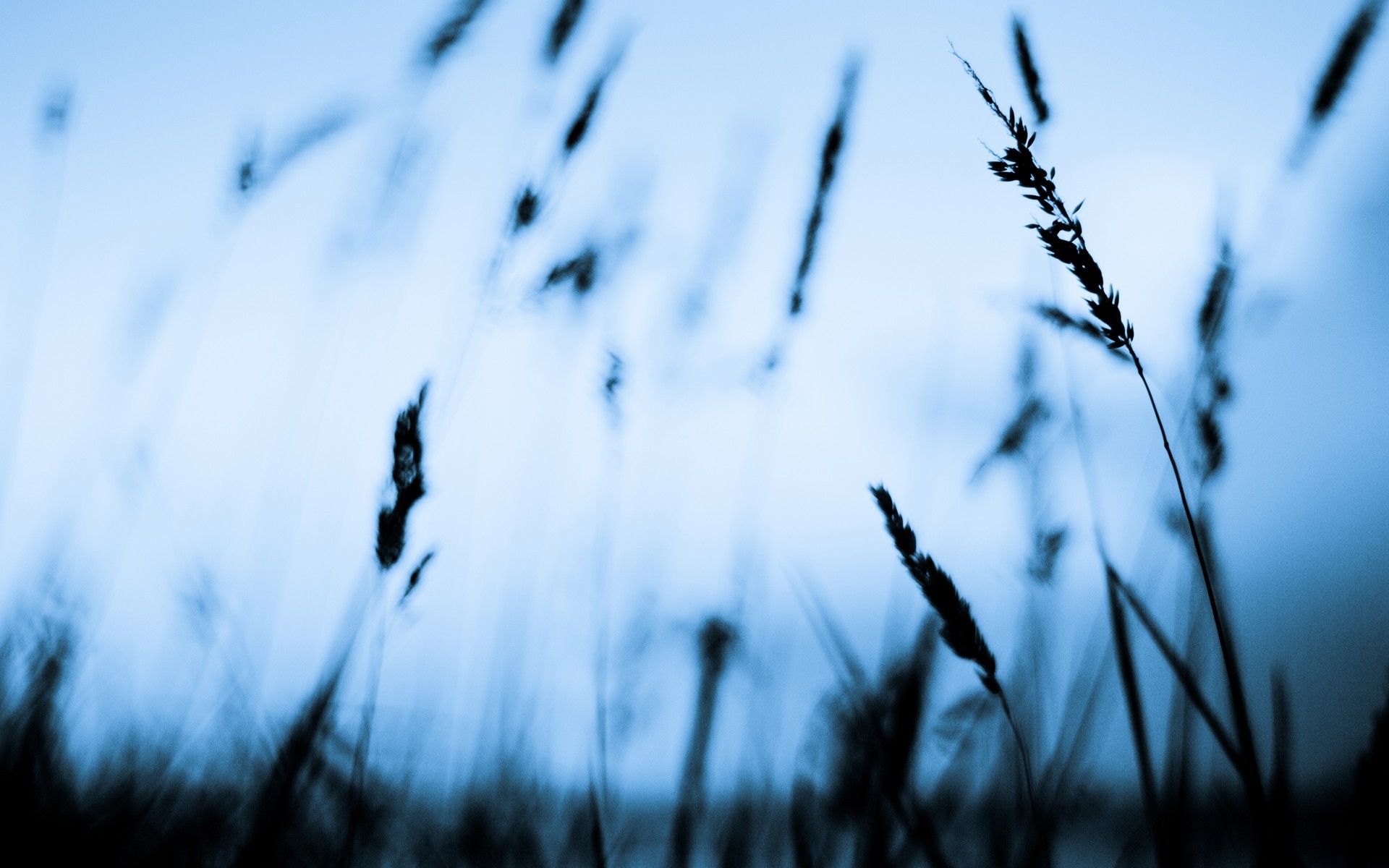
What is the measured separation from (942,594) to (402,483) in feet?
1.55

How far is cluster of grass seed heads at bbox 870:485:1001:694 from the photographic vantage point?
0.56 metres

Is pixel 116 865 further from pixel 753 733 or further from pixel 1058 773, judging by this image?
pixel 1058 773

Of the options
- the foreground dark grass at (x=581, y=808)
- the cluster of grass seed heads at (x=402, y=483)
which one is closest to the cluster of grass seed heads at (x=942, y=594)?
the foreground dark grass at (x=581, y=808)

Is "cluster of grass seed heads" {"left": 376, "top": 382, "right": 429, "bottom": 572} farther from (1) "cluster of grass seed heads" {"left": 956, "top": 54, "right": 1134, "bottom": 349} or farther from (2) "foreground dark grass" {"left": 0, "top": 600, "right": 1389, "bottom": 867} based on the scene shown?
(1) "cluster of grass seed heads" {"left": 956, "top": 54, "right": 1134, "bottom": 349}

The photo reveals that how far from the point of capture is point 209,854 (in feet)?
3.81

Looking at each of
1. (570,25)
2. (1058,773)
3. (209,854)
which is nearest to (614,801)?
(209,854)

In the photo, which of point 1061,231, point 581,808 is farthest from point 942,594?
point 581,808

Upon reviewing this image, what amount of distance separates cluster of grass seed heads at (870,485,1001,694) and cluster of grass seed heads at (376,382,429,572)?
1.33ft

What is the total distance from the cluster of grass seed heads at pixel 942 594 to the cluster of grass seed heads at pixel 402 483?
1.33 ft

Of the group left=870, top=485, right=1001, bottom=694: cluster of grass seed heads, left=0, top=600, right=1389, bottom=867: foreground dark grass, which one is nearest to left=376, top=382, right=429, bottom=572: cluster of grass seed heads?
left=0, top=600, right=1389, bottom=867: foreground dark grass

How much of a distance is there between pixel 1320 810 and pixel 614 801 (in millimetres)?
1058

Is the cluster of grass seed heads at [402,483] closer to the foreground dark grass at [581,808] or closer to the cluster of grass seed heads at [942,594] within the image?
the foreground dark grass at [581,808]

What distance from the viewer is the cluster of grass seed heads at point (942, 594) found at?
56 centimetres

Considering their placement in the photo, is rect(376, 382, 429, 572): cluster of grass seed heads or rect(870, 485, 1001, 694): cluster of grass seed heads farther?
rect(376, 382, 429, 572): cluster of grass seed heads
